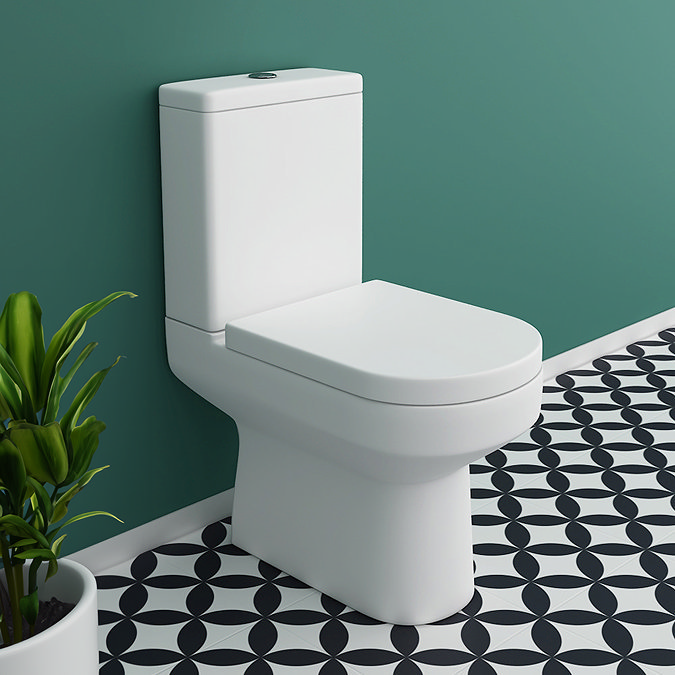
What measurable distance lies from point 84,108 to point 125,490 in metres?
0.68

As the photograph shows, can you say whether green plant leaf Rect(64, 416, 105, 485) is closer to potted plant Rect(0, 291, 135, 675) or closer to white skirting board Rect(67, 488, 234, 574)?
potted plant Rect(0, 291, 135, 675)

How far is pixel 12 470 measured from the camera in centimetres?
125

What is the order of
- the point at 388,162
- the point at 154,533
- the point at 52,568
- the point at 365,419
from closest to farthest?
1. the point at 52,568
2. the point at 365,419
3. the point at 154,533
4. the point at 388,162

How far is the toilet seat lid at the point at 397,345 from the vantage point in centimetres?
158

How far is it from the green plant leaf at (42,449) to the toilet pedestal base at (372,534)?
605 millimetres

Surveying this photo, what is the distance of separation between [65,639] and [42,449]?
24 centimetres

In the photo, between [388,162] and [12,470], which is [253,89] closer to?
[388,162]

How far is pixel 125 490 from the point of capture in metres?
1.92

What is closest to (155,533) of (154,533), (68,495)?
(154,533)

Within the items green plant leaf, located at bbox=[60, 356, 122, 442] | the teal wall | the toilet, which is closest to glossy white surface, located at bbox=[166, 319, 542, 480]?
the toilet

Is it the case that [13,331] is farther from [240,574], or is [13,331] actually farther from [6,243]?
[240,574]

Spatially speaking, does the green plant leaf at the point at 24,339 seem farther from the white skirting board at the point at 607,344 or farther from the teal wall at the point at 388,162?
the white skirting board at the point at 607,344

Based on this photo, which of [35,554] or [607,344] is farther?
[607,344]

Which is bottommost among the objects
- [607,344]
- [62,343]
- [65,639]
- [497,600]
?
[497,600]
